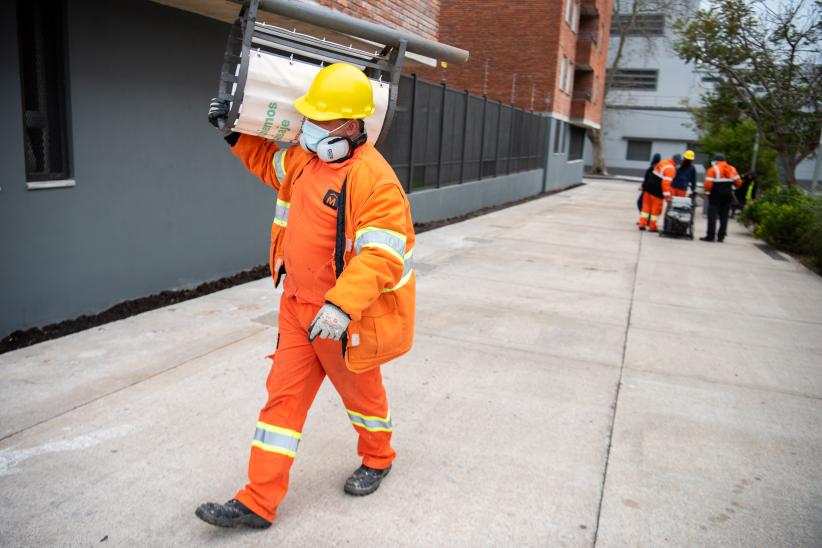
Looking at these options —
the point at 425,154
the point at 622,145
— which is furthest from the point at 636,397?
the point at 622,145

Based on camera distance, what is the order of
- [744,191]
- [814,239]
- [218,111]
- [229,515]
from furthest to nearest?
[744,191] → [814,239] → [218,111] → [229,515]

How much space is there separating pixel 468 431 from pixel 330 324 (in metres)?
1.79

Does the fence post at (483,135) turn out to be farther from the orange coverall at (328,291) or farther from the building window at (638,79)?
the building window at (638,79)

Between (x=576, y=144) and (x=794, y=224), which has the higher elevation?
(x=576, y=144)

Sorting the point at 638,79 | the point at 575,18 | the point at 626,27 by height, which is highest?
the point at 626,27

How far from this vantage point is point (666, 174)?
13875mm

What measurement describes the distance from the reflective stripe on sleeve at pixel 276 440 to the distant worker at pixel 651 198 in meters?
12.6

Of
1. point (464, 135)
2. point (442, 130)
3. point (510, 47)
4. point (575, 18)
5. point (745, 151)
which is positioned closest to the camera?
point (442, 130)

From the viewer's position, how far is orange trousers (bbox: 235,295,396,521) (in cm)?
296

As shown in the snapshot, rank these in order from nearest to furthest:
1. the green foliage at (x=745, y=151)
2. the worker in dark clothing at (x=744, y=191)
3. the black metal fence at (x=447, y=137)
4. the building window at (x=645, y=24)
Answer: the black metal fence at (x=447, y=137) < the worker in dark clothing at (x=744, y=191) < the green foliage at (x=745, y=151) < the building window at (x=645, y=24)

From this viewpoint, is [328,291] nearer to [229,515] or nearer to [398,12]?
[229,515]

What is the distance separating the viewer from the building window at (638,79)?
4778 cm

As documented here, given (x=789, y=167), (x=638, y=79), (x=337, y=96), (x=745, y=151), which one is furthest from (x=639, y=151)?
(x=337, y=96)

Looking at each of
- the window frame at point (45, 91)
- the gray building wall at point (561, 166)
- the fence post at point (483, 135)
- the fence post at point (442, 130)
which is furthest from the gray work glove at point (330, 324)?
the gray building wall at point (561, 166)
